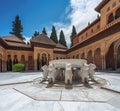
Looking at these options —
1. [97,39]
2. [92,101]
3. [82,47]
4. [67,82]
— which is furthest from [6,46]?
[92,101]

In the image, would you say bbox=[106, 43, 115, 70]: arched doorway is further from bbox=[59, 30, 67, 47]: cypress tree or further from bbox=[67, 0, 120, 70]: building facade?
bbox=[59, 30, 67, 47]: cypress tree

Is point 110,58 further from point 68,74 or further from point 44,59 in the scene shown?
point 68,74

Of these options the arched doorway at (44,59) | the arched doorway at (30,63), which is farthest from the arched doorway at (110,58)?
the arched doorway at (30,63)

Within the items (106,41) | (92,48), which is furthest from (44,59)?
(106,41)

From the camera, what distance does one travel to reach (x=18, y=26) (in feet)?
153

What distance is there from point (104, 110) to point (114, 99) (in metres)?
1.06

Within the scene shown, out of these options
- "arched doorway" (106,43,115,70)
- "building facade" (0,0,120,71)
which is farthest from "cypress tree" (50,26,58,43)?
"arched doorway" (106,43,115,70)

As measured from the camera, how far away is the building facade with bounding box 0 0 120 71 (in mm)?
15789

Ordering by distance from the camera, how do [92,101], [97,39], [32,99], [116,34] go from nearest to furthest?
[92,101], [32,99], [116,34], [97,39]

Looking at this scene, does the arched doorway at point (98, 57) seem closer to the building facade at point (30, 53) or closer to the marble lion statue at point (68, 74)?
the building facade at point (30, 53)

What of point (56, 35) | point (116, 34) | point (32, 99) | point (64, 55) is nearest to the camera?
point (32, 99)

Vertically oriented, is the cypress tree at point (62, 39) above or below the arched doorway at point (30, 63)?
above

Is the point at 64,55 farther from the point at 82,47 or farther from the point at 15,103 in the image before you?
the point at 15,103

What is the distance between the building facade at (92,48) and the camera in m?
15.8
